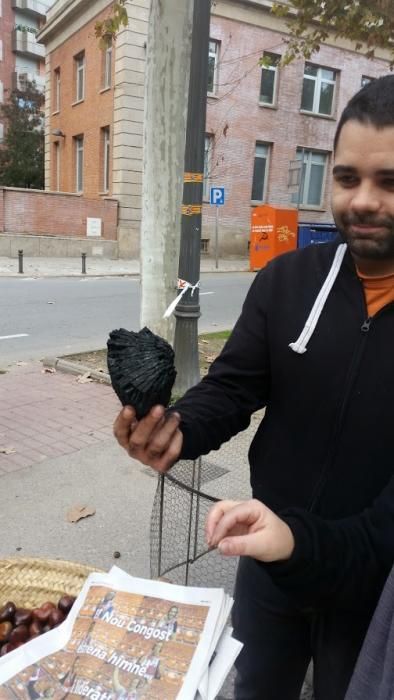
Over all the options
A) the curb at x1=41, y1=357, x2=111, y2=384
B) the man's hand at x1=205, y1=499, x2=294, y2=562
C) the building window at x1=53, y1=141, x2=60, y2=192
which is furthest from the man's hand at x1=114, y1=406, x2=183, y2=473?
the building window at x1=53, y1=141, x2=60, y2=192

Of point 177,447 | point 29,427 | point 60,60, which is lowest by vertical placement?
point 29,427

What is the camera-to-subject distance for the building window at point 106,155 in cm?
2078

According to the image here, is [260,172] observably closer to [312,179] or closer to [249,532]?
[312,179]

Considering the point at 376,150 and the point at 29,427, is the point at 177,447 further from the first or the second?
the point at 29,427

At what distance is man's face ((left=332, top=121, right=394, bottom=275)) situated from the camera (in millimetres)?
1165

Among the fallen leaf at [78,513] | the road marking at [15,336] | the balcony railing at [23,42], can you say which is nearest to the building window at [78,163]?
the road marking at [15,336]

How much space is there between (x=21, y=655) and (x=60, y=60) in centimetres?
2594

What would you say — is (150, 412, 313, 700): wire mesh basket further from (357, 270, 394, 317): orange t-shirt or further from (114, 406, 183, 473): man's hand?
(357, 270, 394, 317): orange t-shirt

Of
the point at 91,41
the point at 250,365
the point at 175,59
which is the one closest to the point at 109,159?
the point at 91,41

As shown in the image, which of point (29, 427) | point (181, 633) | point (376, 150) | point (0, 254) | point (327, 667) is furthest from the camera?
point (0, 254)

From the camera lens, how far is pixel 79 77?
73.3 feet

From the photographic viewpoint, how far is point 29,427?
14.3ft

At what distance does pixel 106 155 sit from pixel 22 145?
1035cm

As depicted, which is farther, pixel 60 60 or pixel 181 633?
pixel 60 60
